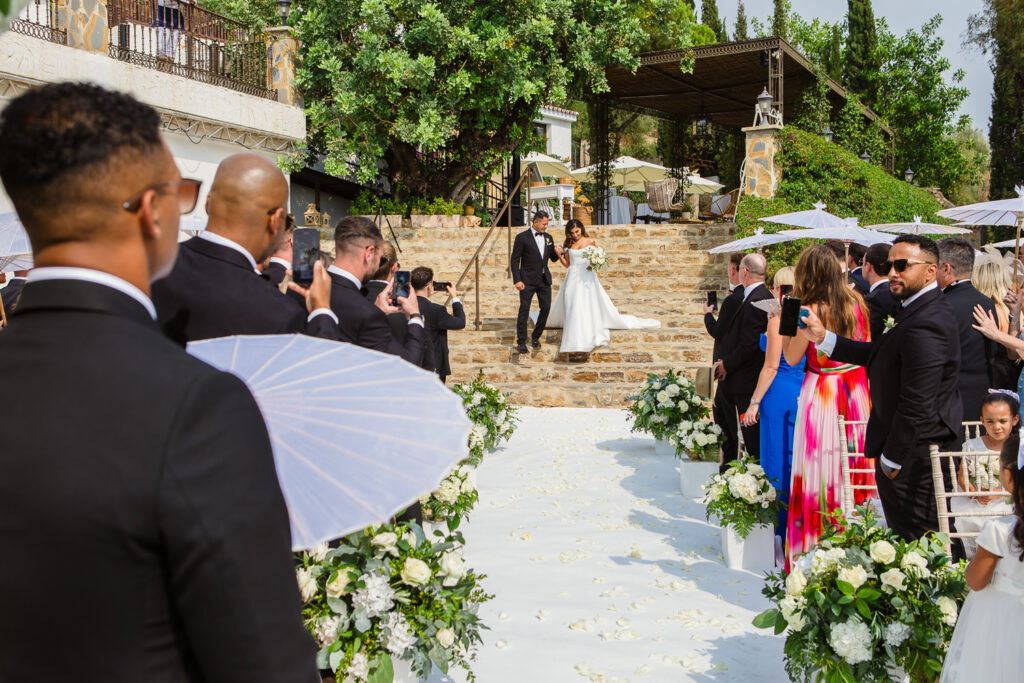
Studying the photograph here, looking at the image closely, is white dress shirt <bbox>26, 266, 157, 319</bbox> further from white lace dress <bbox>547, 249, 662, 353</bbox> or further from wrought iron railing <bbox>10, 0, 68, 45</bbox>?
wrought iron railing <bbox>10, 0, 68, 45</bbox>

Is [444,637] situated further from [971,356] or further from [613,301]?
[613,301]

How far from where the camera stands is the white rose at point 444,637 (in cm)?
323

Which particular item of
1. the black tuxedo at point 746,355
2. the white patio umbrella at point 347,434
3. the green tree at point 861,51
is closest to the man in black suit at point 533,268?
the black tuxedo at point 746,355

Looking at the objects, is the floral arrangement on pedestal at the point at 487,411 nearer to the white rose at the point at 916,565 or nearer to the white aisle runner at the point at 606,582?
the white aisle runner at the point at 606,582

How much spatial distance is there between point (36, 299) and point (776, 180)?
52.6 ft

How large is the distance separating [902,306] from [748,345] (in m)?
Result: 1.82

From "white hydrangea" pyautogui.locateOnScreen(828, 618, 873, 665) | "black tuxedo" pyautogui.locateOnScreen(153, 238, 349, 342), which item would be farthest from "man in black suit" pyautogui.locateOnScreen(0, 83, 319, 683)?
"white hydrangea" pyautogui.locateOnScreen(828, 618, 873, 665)

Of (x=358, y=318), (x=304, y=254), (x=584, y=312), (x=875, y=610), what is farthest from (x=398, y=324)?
(x=584, y=312)

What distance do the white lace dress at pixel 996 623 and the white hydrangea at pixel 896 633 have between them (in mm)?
208

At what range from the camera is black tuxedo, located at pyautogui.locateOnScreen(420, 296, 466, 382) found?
6.74 metres

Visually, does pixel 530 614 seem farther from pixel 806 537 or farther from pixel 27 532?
pixel 27 532

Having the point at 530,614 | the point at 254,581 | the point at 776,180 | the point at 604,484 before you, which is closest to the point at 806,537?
the point at 530,614

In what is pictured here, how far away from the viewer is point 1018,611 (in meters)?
2.78

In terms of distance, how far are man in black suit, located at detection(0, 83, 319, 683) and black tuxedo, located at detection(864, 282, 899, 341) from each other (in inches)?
230
